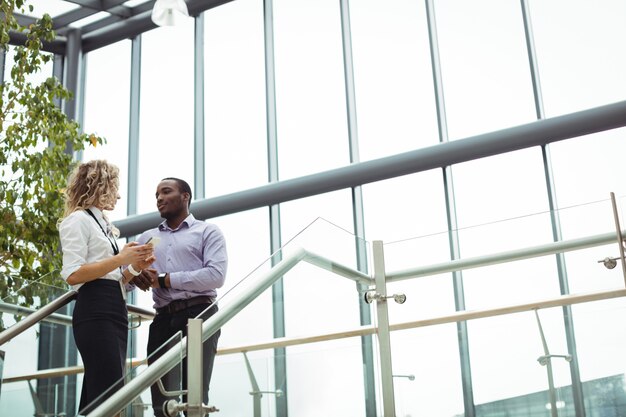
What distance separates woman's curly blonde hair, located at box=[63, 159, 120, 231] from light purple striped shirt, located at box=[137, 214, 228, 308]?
0.40 m

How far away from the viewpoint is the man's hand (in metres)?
3.49

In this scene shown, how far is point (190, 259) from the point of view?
371cm

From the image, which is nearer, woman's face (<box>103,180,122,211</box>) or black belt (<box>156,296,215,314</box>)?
woman's face (<box>103,180,122,211</box>)

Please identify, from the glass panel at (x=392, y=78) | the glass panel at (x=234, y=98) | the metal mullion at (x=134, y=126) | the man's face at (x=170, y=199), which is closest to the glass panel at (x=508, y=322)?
the man's face at (x=170, y=199)

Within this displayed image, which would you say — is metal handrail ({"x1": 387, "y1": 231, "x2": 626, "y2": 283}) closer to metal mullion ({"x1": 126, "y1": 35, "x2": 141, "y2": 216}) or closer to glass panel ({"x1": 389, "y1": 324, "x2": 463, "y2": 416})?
glass panel ({"x1": 389, "y1": 324, "x2": 463, "y2": 416})

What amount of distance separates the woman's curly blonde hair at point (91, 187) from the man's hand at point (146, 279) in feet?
1.06

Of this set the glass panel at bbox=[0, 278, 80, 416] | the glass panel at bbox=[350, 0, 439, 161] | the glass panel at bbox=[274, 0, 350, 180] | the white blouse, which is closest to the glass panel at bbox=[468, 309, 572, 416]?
the white blouse

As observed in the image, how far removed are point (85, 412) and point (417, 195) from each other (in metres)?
5.09

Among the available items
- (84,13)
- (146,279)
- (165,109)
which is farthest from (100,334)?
(84,13)

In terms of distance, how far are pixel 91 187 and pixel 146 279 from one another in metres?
0.45

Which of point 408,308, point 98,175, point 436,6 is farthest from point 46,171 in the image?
point 436,6

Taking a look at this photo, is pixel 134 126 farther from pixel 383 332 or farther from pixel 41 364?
pixel 383 332

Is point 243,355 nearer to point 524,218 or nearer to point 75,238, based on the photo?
point 75,238

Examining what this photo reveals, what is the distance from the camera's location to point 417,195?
24.9ft
